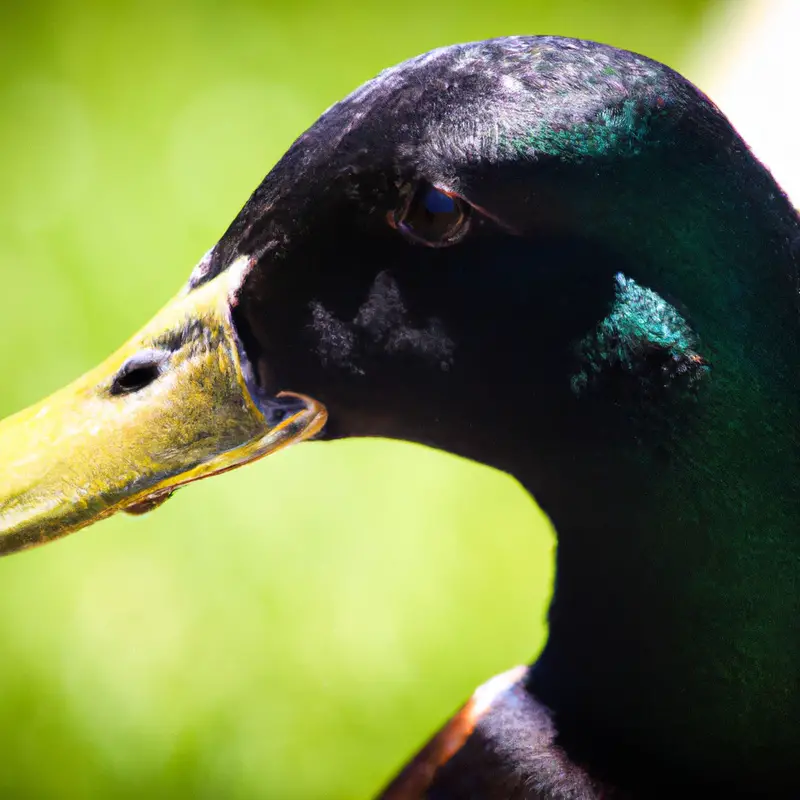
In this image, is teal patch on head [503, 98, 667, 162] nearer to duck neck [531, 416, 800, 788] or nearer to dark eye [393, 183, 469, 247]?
dark eye [393, 183, 469, 247]

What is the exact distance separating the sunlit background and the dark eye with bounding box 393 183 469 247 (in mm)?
1182

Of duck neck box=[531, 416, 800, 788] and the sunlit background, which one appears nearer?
duck neck box=[531, 416, 800, 788]

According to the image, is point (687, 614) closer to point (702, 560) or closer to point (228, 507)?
point (702, 560)

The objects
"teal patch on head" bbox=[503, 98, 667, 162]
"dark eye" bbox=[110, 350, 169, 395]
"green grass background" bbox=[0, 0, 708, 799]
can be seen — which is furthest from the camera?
"green grass background" bbox=[0, 0, 708, 799]

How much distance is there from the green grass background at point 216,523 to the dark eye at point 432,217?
1.22 metres

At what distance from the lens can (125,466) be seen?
2.54ft

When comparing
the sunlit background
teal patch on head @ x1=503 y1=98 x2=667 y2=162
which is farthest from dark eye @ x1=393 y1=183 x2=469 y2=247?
the sunlit background

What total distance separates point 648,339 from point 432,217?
0.52 ft

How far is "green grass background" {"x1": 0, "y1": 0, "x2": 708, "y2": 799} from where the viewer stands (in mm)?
1776

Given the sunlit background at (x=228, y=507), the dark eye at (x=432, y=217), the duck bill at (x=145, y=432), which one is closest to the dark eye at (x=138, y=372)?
the duck bill at (x=145, y=432)

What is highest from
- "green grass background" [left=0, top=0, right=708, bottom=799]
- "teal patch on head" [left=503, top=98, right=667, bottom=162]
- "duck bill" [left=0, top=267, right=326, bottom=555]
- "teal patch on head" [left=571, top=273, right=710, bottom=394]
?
"teal patch on head" [left=503, top=98, right=667, bottom=162]

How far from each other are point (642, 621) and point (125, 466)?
386 mm

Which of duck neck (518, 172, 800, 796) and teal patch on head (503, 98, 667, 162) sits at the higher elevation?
teal patch on head (503, 98, 667, 162)

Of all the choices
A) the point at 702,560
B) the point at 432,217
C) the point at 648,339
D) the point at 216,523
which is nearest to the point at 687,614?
the point at 702,560
